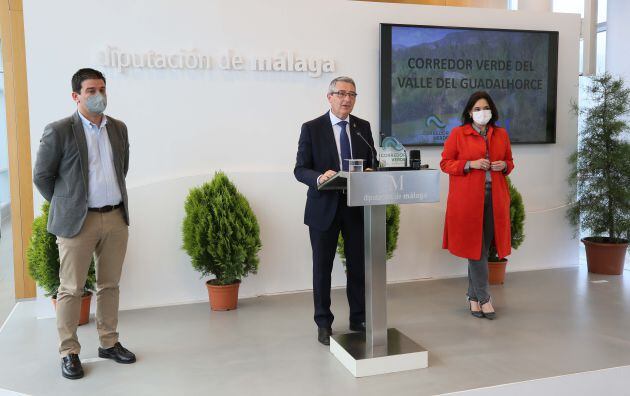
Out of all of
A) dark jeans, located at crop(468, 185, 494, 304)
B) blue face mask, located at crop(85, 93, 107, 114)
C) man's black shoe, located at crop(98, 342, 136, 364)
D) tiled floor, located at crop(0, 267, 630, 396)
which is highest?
blue face mask, located at crop(85, 93, 107, 114)

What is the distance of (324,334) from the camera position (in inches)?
145

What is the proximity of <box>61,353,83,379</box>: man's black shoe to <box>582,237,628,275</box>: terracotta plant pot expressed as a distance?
16.0 feet

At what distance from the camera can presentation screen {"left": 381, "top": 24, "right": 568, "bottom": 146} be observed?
17.1 feet

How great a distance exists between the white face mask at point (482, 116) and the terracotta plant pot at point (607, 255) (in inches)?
96.0

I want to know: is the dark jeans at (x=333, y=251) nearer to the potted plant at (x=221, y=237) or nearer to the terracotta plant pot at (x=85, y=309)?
the potted plant at (x=221, y=237)

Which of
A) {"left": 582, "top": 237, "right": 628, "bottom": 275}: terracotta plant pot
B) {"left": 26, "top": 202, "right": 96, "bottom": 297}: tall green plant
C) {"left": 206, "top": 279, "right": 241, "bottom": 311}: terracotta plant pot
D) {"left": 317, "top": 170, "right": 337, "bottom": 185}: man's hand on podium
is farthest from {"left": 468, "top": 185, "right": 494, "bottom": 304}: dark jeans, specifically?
{"left": 26, "top": 202, "right": 96, "bottom": 297}: tall green plant

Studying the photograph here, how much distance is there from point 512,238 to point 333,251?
94.7 inches

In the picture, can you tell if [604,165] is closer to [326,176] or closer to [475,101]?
[475,101]

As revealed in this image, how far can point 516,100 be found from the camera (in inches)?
221

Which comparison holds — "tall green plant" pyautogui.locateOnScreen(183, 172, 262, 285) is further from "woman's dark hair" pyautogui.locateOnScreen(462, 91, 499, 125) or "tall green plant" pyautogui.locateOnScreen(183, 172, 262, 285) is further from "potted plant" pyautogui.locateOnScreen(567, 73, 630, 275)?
"potted plant" pyautogui.locateOnScreen(567, 73, 630, 275)

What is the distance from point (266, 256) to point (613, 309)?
2911 millimetres

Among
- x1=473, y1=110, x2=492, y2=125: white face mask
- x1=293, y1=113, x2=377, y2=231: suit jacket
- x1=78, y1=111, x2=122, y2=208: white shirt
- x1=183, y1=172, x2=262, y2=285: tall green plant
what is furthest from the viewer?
x1=183, y1=172, x2=262, y2=285: tall green plant

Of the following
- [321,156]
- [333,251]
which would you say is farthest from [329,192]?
[333,251]

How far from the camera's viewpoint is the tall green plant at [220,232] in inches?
174
